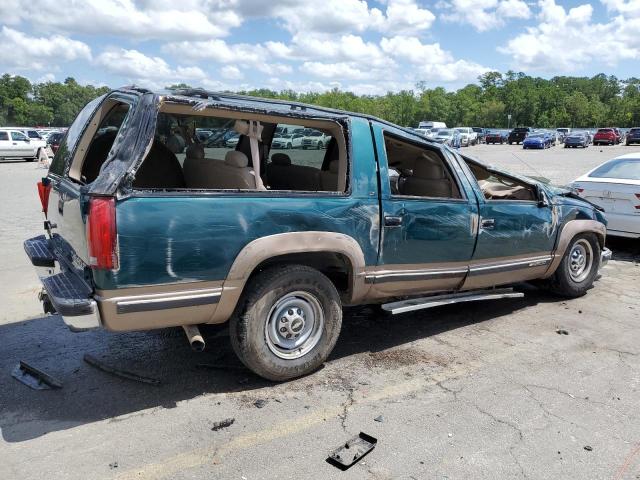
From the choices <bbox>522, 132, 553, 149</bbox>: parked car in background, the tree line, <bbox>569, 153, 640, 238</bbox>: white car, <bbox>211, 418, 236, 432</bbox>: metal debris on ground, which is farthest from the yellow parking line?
the tree line

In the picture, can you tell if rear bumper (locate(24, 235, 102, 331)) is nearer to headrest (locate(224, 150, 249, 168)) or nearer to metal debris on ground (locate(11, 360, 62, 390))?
metal debris on ground (locate(11, 360, 62, 390))

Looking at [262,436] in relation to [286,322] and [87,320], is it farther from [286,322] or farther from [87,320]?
[87,320]

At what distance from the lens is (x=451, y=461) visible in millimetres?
2986

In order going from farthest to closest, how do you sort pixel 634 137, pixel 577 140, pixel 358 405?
1. pixel 634 137
2. pixel 577 140
3. pixel 358 405

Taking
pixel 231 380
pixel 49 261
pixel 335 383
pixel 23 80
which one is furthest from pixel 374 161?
pixel 23 80

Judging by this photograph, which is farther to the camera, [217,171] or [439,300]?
[439,300]

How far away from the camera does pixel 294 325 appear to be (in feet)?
12.7

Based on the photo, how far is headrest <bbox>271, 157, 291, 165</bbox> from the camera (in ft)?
16.8

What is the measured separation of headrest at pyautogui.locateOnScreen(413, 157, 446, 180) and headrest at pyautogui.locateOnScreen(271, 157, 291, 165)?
3.93ft

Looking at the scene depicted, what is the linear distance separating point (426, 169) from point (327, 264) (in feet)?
4.97

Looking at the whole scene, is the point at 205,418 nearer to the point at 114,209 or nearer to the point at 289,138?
the point at 114,209

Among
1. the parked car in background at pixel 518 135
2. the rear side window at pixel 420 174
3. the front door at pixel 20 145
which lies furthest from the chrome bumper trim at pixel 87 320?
the parked car in background at pixel 518 135

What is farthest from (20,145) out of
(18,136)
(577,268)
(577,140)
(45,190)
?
(577,140)

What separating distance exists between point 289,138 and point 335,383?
7.37 feet
